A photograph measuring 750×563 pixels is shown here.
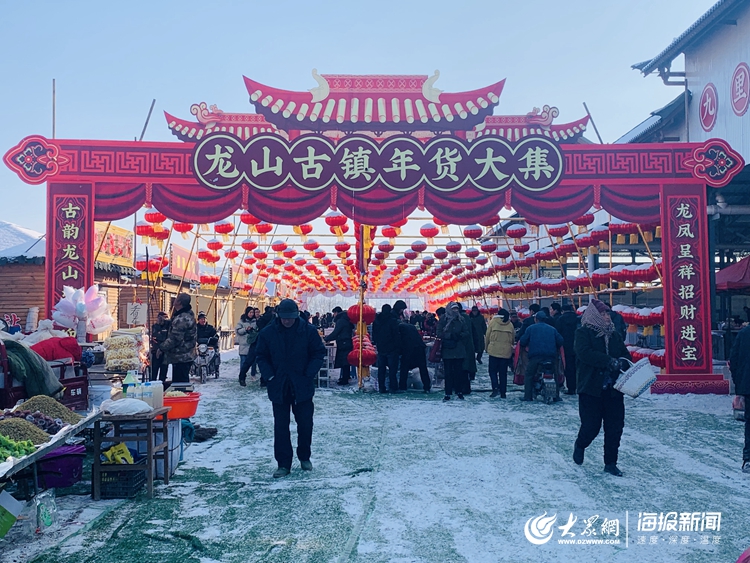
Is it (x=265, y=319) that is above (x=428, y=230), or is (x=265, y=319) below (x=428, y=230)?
below

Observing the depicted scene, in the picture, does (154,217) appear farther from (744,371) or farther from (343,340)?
(744,371)

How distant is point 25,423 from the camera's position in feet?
13.5

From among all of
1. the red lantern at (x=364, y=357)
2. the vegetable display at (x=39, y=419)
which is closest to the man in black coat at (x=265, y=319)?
the red lantern at (x=364, y=357)

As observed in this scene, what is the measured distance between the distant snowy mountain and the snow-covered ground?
13632 mm

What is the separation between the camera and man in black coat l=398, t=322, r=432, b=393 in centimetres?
1140

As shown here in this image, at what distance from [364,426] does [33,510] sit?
14.9 ft

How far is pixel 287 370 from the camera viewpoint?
5738mm

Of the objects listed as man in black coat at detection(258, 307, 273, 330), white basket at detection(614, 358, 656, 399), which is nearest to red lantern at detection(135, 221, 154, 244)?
man in black coat at detection(258, 307, 273, 330)

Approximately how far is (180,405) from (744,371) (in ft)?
17.4

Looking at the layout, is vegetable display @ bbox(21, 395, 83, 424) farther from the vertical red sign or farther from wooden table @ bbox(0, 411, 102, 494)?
the vertical red sign

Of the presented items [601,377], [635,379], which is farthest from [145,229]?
[635,379]

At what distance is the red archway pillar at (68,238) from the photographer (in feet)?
35.9

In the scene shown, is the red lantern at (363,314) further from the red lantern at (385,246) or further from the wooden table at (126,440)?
the red lantern at (385,246)

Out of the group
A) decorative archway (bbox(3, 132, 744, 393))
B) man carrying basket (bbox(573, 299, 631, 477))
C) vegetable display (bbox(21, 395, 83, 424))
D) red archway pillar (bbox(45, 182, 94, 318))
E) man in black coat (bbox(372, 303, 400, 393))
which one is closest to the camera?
vegetable display (bbox(21, 395, 83, 424))
